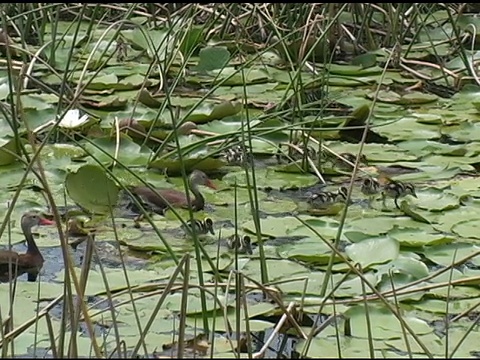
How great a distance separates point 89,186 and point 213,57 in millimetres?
1110

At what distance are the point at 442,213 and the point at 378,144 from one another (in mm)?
563

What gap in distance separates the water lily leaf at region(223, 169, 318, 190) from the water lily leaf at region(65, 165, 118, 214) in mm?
388

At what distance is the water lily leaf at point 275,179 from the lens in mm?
2371

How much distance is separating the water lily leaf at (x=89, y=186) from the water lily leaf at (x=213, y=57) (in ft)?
3.46

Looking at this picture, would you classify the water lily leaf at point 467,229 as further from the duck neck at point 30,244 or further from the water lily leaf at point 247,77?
the water lily leaf at point 247,77

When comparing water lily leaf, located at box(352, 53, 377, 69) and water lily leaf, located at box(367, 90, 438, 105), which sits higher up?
water lily leaf, located at box(352, 53, 377, 69)

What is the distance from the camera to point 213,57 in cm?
308

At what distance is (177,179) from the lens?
2.38 meters

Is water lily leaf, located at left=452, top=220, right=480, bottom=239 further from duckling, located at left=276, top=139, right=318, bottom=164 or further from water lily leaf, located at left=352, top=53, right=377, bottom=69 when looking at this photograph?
water lily leaf, located at left=352, top=53, right=377, bottom=69

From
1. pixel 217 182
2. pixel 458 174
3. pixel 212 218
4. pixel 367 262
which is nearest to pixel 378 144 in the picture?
pixel 458 174

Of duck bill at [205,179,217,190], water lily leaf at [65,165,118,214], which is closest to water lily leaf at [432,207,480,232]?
duck bill at [205,179,217,190]

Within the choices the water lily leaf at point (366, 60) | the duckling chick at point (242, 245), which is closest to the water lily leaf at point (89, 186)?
the duckling chick at point (242, 245)

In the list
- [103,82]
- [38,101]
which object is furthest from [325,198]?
[103,82]

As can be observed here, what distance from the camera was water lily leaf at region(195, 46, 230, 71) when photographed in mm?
3062
